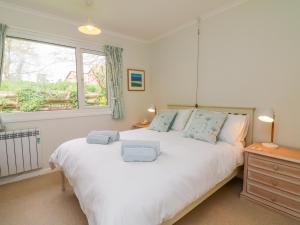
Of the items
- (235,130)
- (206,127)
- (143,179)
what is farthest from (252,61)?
(143,179)

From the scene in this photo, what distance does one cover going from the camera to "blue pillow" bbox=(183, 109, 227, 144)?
2117 mm

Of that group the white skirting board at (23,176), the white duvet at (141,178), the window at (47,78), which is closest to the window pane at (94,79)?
the window at (47,78)

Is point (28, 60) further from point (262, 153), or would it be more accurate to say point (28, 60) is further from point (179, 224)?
point (262, 153)

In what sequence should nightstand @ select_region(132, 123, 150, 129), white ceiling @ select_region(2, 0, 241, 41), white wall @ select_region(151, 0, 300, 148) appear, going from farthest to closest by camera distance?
nightstand @ select_region(132, 123, 150, 129) < white ceiling @ select_region(2, 0, 241, 41) < white wall @ select_region(151, 0, 300, 148)

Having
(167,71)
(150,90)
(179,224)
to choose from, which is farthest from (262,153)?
(150,90)

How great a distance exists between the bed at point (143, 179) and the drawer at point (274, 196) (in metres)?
0.33

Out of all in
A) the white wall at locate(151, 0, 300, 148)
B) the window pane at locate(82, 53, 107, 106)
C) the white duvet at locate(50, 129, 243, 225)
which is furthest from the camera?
the window pane at locate(82, 53, 107, 106)

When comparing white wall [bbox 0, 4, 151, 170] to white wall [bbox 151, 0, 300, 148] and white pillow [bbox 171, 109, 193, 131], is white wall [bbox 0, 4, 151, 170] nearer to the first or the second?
white wall [bbox 151, 0, 300, 148]

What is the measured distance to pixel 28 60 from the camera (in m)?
2.62

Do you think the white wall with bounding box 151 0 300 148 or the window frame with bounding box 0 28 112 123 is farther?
the window frame with bounding box 0 28 112 123

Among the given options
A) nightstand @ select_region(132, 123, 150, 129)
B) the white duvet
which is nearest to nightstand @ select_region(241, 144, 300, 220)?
the white duvet

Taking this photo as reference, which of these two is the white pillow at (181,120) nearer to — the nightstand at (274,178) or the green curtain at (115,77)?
the nightstand at (274,178)

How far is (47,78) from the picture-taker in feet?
9.16

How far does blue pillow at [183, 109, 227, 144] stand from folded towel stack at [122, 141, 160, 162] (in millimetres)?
869
